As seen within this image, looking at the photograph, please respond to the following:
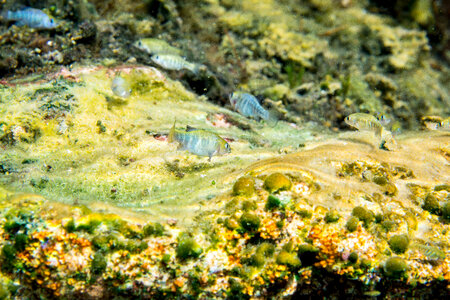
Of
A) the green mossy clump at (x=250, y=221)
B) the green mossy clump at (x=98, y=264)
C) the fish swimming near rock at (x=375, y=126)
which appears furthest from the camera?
the fish swimming near rock at (x=375, y=126)

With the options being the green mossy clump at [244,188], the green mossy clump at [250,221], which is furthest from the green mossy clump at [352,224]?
the green mossy clump at [244,188]

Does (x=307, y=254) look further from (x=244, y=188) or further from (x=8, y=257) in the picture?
(x=8, y=257)

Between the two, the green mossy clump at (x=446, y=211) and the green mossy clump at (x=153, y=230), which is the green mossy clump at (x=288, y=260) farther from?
the green mossy clump at (x=446, y=211)

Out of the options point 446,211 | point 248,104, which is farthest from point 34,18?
point 446,211

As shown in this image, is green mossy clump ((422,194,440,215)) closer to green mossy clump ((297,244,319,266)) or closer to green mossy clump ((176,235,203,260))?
green mossy clump ((297,244,319,266))

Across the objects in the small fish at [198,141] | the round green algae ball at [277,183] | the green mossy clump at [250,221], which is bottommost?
the green mossy clump at [250,221]

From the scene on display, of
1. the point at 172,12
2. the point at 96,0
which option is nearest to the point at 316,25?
the point at 172,12
